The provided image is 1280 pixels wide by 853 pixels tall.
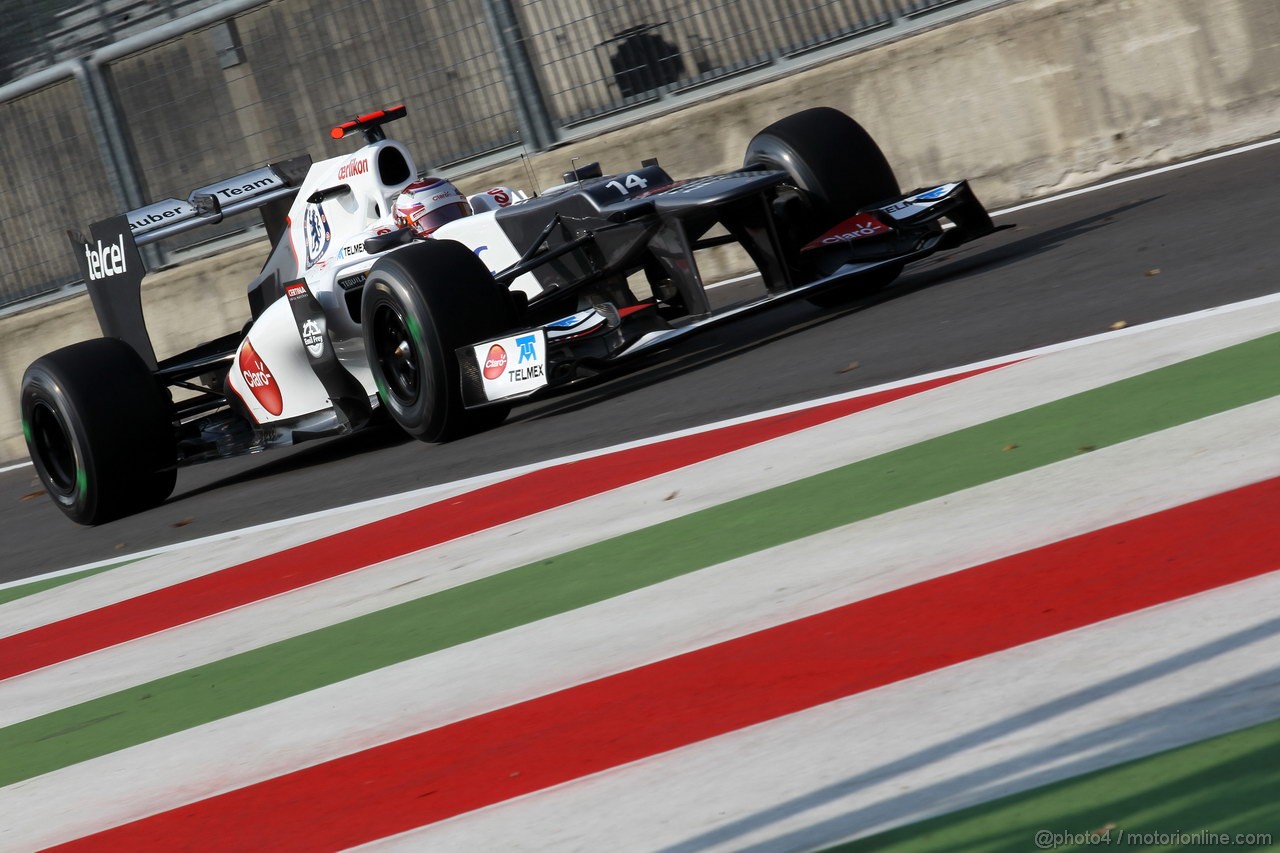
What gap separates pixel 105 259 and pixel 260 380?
4.58 feet

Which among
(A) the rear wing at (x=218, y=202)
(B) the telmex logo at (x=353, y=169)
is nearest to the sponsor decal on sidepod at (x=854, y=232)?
(B) the telmex logo at (x=353, y=169)

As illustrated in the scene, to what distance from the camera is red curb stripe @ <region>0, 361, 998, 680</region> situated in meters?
6.21

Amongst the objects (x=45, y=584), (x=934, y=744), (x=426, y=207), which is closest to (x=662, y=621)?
(x=934, y=744)

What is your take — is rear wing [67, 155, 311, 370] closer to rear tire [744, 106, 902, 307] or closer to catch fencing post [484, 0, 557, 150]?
rear tire [744, 106, 902, 307]

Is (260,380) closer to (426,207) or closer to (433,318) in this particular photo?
(426,207)

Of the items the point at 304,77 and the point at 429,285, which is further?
the point at 304,77

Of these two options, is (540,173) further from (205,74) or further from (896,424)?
(896,424)

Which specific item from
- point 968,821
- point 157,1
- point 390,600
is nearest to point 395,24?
point 157,1

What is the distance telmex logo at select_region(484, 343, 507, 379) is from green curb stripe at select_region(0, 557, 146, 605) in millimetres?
1791

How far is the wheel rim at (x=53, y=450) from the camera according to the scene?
29.9 feet

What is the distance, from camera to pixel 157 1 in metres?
14.3

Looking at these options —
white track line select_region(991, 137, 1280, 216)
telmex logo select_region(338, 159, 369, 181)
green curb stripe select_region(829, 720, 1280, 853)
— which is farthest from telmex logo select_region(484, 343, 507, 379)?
green curb stripe select_region(829, 720, 1280, 853)

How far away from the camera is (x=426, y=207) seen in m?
8.87

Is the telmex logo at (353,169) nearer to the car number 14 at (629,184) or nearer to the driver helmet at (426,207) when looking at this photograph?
the driver helmet at (426,207)
